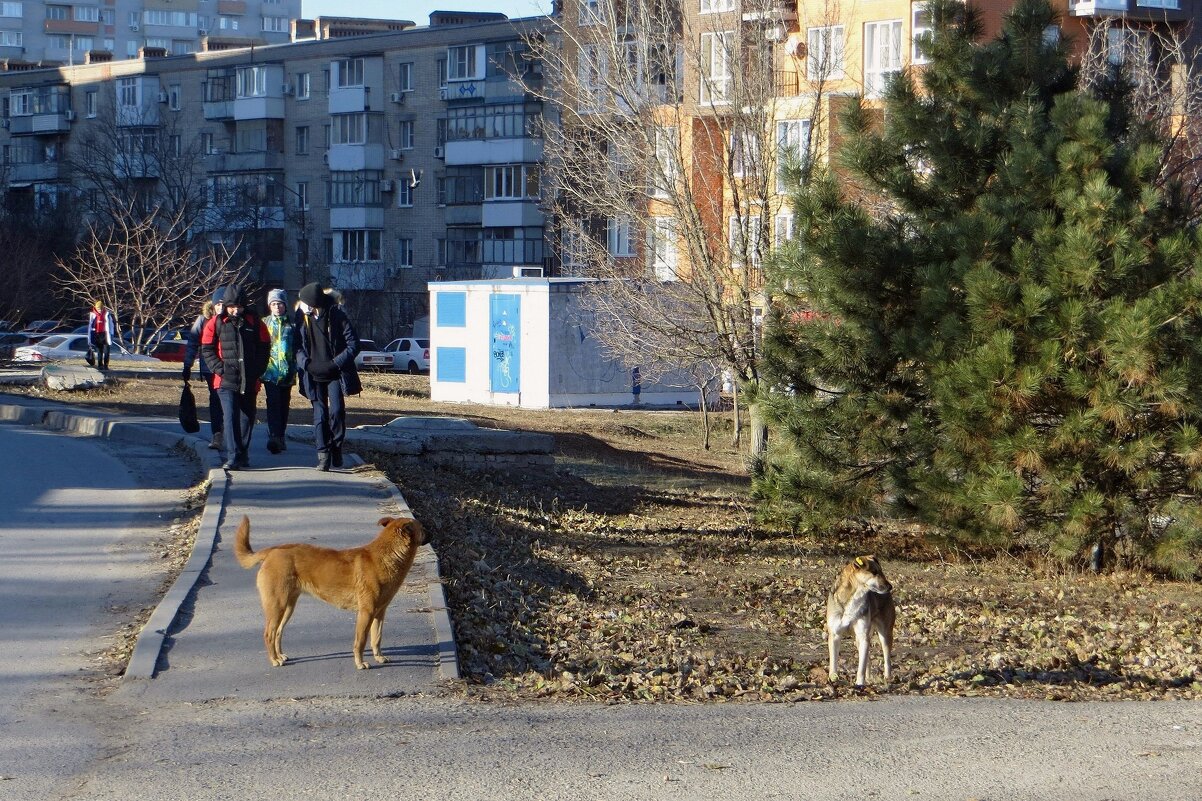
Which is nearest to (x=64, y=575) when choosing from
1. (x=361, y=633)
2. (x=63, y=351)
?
(x=361, y=633)

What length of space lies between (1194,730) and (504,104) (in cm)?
5837

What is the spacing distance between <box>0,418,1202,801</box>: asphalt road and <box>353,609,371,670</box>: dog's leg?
159mm

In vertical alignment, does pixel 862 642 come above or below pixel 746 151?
below

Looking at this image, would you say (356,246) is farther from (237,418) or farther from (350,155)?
(237,418)

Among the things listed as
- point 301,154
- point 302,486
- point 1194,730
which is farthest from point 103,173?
point 1194,730

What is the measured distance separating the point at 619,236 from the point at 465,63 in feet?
140

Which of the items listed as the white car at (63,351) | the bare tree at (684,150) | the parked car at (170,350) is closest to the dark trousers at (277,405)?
the bare tree at (684,150)

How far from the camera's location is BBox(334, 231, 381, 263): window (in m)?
69.1

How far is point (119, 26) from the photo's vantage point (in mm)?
128125

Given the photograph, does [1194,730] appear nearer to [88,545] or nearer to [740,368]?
[88,545]

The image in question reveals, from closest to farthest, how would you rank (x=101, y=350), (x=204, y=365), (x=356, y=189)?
(x=204, y=365) < (x=101, y=350) < (x=356, y=189)

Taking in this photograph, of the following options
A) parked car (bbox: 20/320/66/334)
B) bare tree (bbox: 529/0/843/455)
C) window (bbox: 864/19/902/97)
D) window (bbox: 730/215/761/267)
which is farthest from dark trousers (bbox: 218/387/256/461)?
parked car (bbox: 20/320/66/334)

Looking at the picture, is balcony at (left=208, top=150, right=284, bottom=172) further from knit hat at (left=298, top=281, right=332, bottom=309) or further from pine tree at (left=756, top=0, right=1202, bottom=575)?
knit hat at (left=298, top=281, right=332, bottom=309)

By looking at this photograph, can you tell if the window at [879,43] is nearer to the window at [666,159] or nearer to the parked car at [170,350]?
the window at [666,159]
